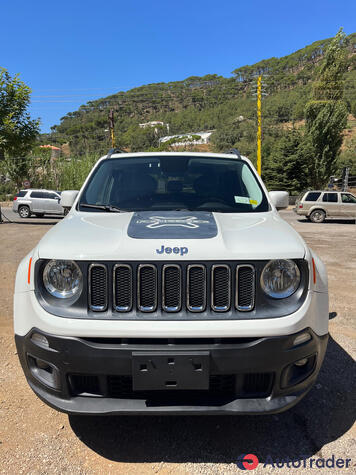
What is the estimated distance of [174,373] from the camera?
78.4 inches

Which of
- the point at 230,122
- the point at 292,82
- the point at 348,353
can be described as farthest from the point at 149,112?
the point at 348,353

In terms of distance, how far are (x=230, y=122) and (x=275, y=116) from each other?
52.8 ft

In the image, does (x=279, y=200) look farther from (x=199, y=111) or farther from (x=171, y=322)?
(x=199, y=111)

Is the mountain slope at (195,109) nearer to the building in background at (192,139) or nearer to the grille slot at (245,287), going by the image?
the building in background at (192,139)

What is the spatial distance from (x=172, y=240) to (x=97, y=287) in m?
0.48

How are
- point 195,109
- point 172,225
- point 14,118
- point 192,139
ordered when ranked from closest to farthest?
point 172,225
point 14,118
point 192,139
point 195,109

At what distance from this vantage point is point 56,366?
209 centimetres

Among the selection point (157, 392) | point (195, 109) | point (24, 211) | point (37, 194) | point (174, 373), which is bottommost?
point (24, 211)

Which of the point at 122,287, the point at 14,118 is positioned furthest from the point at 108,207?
the point at 14,118

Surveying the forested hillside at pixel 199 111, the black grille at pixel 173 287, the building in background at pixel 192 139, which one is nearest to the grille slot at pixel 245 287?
the black grille at pixel 173 287

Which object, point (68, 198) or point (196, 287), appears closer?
point (196, 287)

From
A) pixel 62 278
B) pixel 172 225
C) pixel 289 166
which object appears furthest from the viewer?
pixel 289 166

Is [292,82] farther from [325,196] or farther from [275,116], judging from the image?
[325,196]

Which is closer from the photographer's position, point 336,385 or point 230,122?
point 336,385
